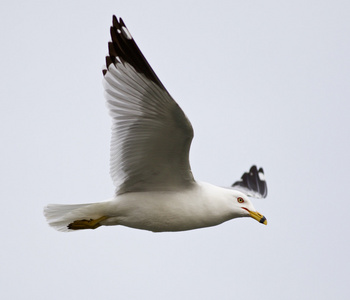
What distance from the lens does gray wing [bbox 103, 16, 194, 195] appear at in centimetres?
834

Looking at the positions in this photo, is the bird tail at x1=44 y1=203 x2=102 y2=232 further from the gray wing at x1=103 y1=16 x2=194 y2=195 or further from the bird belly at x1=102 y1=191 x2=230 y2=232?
the gray wing at x1=103 y1=16 x2=194 y2=195

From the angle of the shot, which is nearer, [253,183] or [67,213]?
[67,213]

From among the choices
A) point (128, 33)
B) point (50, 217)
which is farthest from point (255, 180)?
point (128, 33)

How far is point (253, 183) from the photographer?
493 inches

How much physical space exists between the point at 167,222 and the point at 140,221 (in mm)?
322

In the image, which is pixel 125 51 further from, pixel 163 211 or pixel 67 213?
pixel 67 213

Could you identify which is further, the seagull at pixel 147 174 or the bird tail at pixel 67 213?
the bird tail at pixel 67 213

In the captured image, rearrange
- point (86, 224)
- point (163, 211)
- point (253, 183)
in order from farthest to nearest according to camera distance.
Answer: point (253, 183) < point (86, 224) < point (163, 211)

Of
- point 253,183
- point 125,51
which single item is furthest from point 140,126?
point 253,183

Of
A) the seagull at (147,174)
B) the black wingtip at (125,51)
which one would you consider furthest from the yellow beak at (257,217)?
the black wingtip at (125,51)

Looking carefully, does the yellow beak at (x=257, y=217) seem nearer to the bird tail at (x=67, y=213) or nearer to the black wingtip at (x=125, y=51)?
the bird tail at (x=67, y=213)

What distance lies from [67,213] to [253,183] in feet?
13.1

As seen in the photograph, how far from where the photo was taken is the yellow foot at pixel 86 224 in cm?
931

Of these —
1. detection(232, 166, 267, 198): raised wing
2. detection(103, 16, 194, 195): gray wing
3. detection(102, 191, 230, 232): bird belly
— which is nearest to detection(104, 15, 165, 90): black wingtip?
detection(103, 16, 194, 195): gray wing
